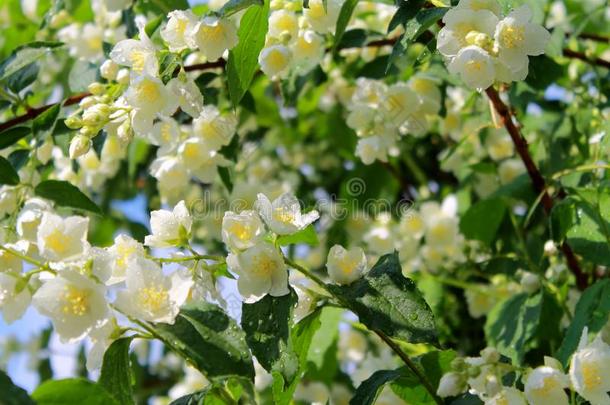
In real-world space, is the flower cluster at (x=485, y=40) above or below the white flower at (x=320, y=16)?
above

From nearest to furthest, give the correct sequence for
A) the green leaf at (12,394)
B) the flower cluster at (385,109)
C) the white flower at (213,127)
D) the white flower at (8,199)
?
the green leaf at (12,394) < the white flower at (8,199) < the white flower at (213,127) < the flower cluster at (385,109)

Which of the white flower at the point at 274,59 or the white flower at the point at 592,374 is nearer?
the white flower at the point at 592,374

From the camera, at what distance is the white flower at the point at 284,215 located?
4.70ft

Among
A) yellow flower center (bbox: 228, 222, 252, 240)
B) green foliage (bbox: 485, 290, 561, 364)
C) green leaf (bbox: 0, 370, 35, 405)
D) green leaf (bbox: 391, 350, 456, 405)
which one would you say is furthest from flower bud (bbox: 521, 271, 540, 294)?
green leaf (bbox: 0, 370, 35, 405)

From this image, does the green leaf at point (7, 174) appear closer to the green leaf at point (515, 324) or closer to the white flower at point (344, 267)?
the white flower at point (344, 267)

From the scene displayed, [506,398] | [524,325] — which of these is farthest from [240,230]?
[524,325]

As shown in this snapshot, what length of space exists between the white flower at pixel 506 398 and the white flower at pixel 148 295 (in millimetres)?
475

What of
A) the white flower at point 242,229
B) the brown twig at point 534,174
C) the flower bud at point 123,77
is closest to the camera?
the white flower at point 242,229

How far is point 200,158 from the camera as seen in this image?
6.82 ft

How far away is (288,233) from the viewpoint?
145 cm

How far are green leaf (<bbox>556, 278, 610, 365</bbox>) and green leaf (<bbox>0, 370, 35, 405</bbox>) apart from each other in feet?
2.88

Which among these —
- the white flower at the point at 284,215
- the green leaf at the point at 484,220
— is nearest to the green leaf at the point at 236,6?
the white flower at the point at 284,215

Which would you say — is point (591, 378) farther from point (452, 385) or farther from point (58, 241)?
point (58, 241)

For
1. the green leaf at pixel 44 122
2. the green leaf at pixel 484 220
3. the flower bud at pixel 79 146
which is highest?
the flower bud at pixel 79 146
